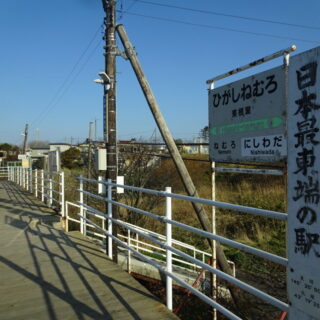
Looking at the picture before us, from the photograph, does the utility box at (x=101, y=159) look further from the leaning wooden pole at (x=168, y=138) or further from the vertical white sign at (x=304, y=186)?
the vertical white sign at (x=304, y=186)

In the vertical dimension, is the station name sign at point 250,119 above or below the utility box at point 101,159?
above

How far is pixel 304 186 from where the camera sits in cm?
217

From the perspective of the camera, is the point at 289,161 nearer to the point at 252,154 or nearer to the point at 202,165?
the point at 252,154

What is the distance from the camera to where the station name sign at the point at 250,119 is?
3.60 metres

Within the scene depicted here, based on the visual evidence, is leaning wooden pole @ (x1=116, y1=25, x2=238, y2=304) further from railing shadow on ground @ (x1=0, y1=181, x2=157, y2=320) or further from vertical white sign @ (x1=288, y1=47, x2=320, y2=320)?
vertical white sign @ (x1=288, y1=47, x2=320, y2=320)

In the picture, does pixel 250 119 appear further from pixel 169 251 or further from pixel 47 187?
pixel 47 187

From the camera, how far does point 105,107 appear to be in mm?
8484

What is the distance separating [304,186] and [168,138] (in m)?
5.94

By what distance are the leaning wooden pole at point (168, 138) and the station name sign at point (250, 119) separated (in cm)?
304

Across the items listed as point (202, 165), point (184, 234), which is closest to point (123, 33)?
point (184, 234)

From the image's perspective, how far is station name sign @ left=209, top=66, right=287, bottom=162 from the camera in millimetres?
3598

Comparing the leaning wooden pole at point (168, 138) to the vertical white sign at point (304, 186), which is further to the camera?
the leaning wooden pole at point (168, 138)

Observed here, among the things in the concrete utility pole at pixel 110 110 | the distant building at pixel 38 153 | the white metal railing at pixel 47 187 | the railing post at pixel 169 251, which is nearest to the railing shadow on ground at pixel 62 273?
the railing post at pixel 169 251

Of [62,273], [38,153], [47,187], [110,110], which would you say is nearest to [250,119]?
[62,273]
